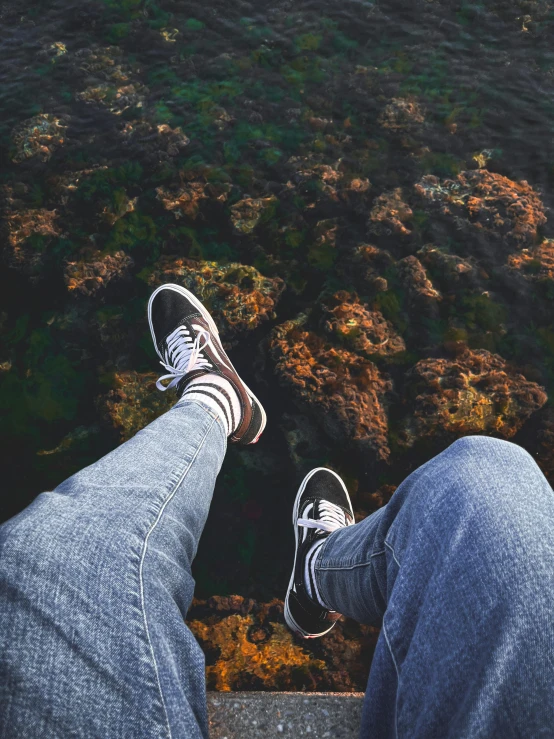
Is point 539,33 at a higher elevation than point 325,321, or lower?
higher

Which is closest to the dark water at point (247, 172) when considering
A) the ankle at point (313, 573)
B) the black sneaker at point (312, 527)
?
the black sneaker at point (312, 527)

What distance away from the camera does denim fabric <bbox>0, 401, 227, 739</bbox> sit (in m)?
0.79

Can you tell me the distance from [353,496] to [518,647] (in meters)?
1.60

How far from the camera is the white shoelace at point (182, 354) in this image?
7.39ft

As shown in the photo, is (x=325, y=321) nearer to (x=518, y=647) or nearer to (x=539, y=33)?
(x=518, y=647)

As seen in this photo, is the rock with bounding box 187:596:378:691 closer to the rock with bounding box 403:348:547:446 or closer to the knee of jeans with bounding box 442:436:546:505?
the rock with bounding box 403:348:547:446

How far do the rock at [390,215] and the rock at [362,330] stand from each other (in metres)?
0.55

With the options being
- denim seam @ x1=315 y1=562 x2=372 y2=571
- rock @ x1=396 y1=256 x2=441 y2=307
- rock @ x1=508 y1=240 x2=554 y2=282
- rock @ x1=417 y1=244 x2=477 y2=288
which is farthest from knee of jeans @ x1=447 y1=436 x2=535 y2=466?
rock @ x1=508 y1=240 x2=554 y2=282

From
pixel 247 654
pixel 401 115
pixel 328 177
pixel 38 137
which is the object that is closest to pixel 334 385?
pixel 247 654

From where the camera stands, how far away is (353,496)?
2.36 metres

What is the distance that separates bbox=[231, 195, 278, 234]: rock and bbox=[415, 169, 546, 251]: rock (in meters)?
0.96

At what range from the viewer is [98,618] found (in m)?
0.88

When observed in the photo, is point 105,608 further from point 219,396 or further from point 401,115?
point 401,115

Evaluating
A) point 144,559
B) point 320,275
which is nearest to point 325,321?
point 320,275
